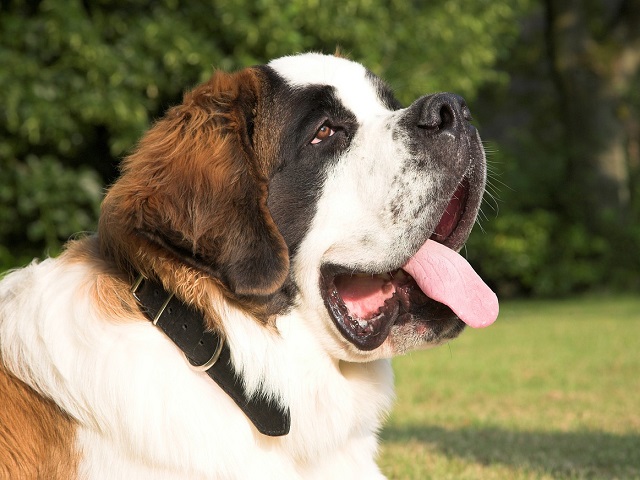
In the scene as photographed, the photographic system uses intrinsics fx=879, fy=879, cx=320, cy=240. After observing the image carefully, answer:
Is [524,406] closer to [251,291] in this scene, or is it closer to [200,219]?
[251,291]

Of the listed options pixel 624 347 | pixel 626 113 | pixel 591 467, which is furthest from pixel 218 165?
pixel 626 113

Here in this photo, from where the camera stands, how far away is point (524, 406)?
19.2ft

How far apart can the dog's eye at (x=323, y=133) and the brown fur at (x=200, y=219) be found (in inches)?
9.1

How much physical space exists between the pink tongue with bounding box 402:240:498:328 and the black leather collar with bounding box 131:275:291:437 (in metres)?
0.64

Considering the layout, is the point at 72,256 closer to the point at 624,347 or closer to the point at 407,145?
the point at 407,145

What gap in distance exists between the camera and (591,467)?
3898mm

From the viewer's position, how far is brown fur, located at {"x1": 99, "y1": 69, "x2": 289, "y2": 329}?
2561 mm

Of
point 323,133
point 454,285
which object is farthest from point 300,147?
point 454,285

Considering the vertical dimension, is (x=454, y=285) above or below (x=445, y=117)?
below

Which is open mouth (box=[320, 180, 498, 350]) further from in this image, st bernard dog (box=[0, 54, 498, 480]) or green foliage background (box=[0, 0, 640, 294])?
green foliage background (box=[0, 0, 640, 294])

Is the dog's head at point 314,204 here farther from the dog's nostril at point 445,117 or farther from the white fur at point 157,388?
the white fur at point 157,388

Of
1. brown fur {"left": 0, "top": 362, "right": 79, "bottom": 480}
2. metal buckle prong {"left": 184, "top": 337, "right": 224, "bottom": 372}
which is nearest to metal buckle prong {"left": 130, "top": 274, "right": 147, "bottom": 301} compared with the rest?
metal buckle prong {"left": 184, "top": 337, "right": 224, "bottom": 372}

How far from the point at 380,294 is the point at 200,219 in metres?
0.70

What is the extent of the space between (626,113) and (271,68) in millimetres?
13719
